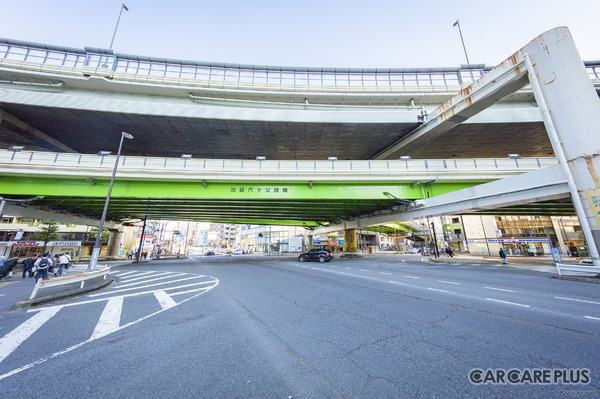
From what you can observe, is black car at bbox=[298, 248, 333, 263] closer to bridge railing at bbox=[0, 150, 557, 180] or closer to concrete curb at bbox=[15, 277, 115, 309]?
bridge railing at bbox=[0, 150, 557, 180]

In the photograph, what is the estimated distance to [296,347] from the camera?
12.7ft

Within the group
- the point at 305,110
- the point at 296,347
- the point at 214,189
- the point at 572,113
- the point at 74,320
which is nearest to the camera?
the point at 296,347

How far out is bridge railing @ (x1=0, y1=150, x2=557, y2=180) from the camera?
17000mm

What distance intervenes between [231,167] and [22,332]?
15172 mm

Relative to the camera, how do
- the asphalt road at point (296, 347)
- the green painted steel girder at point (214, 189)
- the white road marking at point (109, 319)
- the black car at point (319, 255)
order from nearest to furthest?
1. the asphalt road at point (296, 347)
2. the white road marking at point (109, 319)
3. the green painted steel girder at point (214, 189)
4. the black car at point (319, 255)

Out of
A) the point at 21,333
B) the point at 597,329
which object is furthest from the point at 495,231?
the point at 21,333

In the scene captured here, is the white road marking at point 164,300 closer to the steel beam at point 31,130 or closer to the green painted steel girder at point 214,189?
the green painted steel girder at point 214,189

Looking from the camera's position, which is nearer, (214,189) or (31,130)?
(214,189)

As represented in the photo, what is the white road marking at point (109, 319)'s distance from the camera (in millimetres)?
4745

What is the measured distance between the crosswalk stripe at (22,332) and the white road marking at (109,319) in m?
1.13

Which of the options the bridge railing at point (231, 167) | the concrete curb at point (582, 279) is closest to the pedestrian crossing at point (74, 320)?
the bridge railing at point (231, 167)

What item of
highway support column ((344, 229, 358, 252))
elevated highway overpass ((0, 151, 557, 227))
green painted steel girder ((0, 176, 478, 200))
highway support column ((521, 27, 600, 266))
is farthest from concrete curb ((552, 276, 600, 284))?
highway support column ((344, 229, 358, 252))

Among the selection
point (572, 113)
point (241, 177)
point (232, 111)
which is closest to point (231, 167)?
point (241, 177)

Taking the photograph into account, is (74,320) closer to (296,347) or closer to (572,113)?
(296,347)
